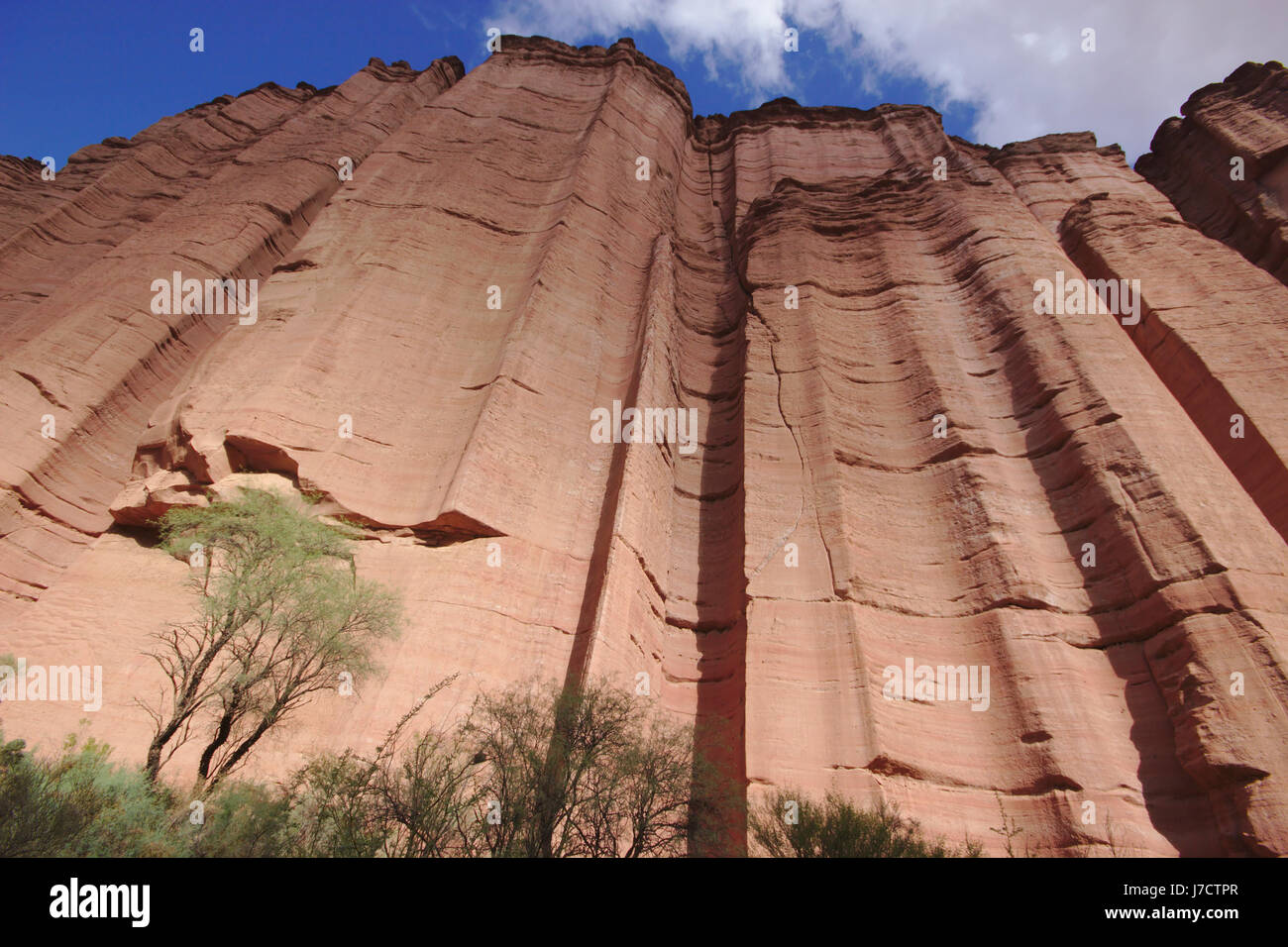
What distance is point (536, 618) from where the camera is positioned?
9156 millimetres

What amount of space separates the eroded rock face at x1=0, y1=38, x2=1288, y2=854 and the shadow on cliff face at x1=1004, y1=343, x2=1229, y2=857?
0.04 meters

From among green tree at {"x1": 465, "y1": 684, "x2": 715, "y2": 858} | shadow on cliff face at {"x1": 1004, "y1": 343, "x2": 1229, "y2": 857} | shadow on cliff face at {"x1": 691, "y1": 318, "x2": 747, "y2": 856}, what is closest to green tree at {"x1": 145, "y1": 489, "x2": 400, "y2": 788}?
green tree at {"x1": 465, "y1": 684, "x2": 715, "y2": 858}

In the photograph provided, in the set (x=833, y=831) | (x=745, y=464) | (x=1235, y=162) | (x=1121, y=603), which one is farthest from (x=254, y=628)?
(x=1235, y=162)

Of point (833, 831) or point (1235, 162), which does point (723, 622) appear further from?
point (1235, 162)

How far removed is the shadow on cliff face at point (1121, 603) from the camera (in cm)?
698

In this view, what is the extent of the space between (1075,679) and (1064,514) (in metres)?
2.80

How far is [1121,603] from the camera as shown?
8.70 meters

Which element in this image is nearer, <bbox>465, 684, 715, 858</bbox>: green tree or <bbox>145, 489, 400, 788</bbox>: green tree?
<bbox>465, 684, 715, 858</bbox>: green tree

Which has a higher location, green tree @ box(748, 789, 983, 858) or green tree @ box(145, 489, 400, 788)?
green tree @ box(145, 489, 400, 788)

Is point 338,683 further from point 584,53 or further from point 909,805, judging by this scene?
point 584,53

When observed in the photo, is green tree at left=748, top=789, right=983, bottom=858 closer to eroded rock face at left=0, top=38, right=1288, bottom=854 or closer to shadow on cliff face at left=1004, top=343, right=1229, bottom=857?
eroded rock face at left=0, top=38, right=1288, bottom=854

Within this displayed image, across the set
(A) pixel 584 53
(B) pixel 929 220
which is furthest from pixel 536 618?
(A) pixel 584 53

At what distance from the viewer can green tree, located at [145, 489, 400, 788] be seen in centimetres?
671
